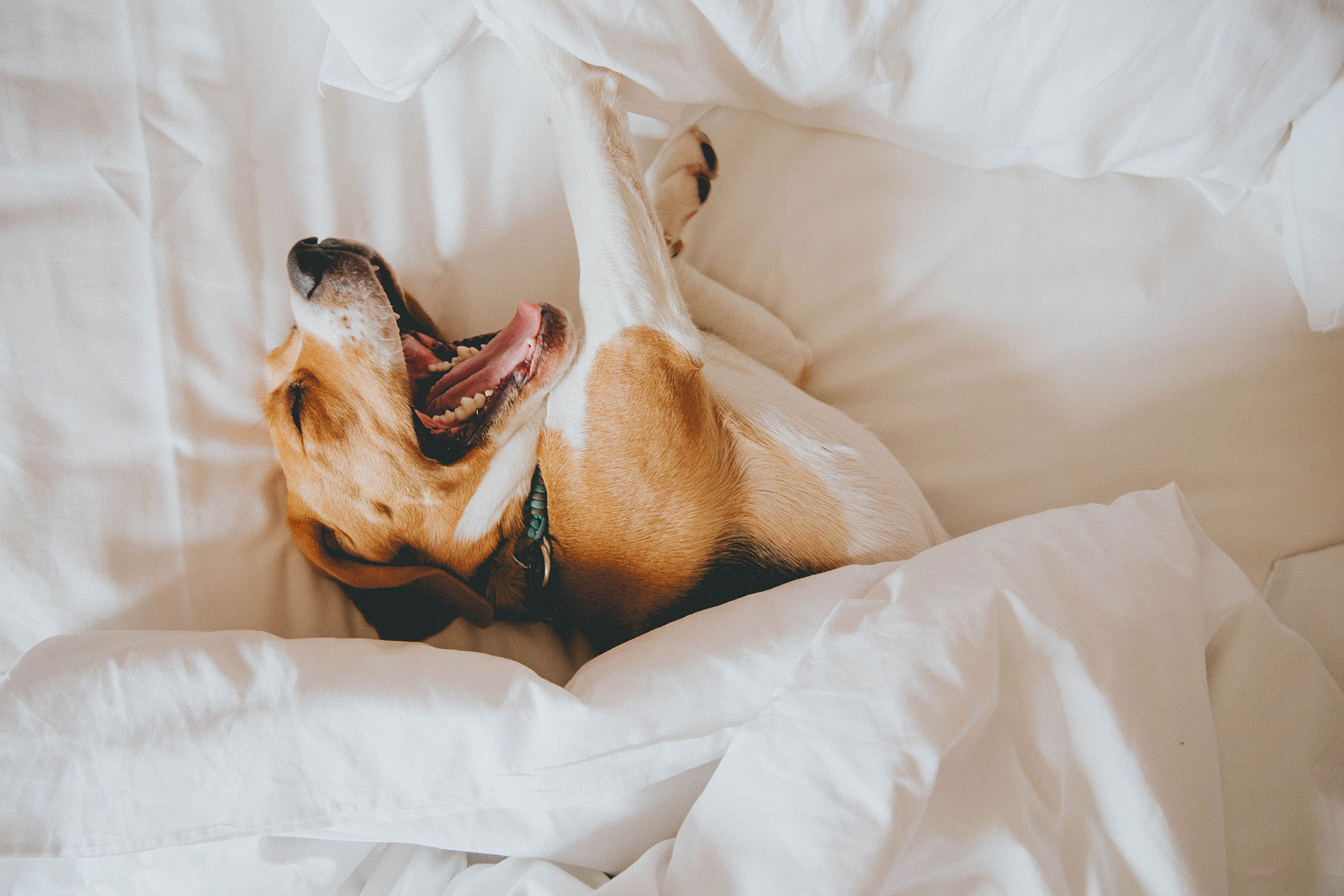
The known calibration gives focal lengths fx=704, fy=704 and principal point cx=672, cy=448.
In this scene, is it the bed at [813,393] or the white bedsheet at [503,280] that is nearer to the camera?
the bed at [813,393]

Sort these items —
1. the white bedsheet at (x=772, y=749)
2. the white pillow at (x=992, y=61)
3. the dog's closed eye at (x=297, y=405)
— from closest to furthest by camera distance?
the white bedsheet at (x=772, y=749) → the white pillow at (x=992, y=61) → the dog's closed eye at (x=297, y=405)

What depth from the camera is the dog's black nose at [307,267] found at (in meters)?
1.40

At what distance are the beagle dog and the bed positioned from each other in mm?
132

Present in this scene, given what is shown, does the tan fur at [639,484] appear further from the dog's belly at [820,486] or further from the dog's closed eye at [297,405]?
the dog's closed eye at [297,405]

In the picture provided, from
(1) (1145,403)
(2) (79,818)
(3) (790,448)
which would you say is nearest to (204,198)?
(2) (79,818)

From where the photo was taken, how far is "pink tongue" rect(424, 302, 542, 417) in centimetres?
150

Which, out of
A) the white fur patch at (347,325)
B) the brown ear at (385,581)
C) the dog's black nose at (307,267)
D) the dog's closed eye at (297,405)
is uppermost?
the dog's black nose at (307,267)

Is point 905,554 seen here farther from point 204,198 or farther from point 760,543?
point 204,198

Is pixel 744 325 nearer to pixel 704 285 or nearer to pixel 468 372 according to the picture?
pixel 704 285

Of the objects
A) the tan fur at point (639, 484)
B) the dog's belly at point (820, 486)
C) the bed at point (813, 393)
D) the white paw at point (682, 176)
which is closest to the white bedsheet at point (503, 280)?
the bed at point (813, 393)

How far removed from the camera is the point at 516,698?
111 centimetres

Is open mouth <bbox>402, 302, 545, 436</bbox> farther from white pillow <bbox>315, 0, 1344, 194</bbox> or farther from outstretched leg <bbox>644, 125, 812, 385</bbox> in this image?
white pillow <bbox>315, 0, 1344, 194</bbox>

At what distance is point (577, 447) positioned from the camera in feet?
4.81

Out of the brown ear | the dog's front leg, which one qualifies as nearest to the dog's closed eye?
Answer: the brown ear
